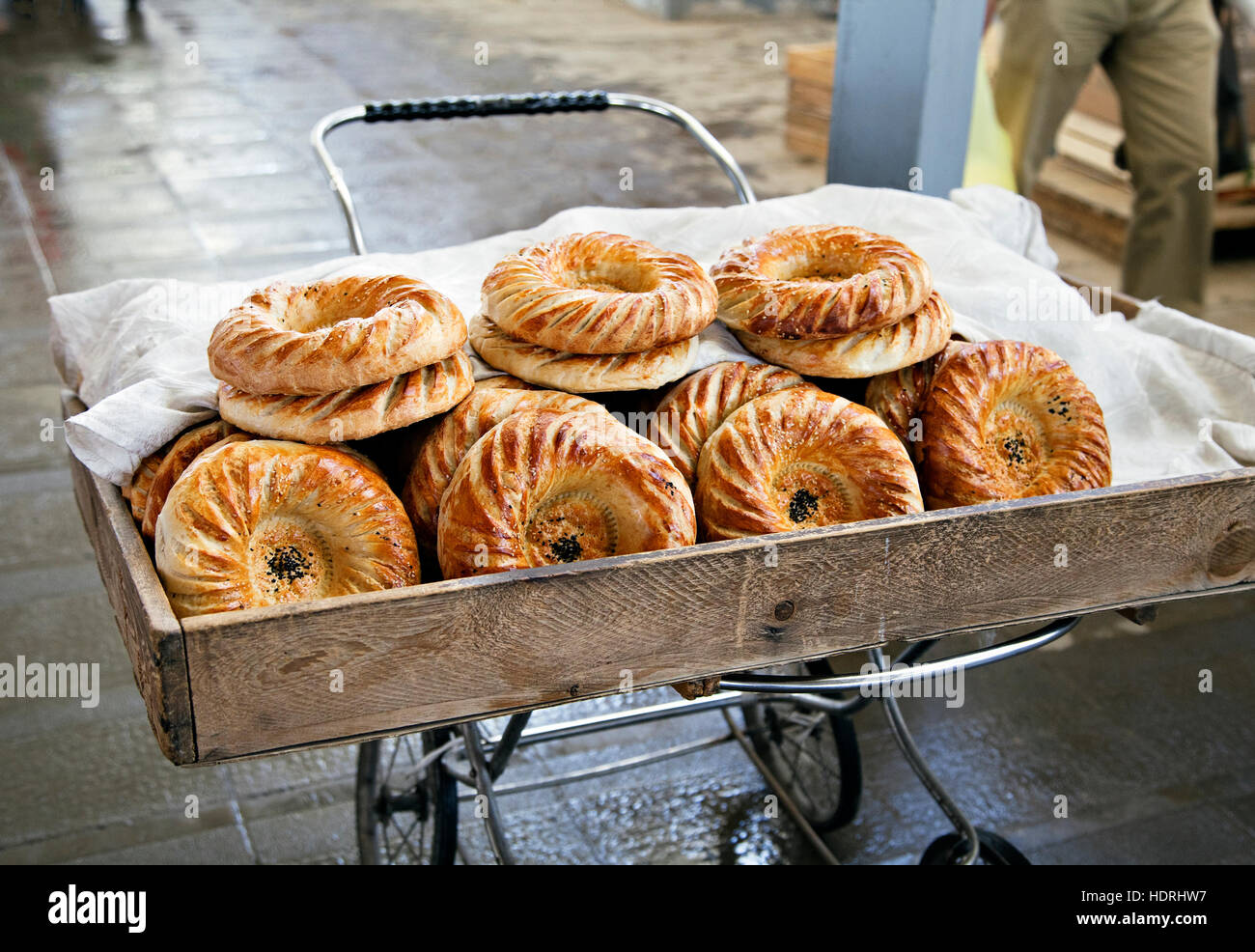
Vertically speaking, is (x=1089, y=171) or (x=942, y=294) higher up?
(x=942, y=294)

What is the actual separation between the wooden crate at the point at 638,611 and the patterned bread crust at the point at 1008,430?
13 cm

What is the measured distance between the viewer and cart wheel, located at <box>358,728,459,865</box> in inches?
84.6

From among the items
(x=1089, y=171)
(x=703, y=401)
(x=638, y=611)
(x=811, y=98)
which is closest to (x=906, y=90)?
(x=703, y=401)

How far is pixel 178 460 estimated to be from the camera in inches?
58.4

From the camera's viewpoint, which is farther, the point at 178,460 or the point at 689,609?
the point at 178,460

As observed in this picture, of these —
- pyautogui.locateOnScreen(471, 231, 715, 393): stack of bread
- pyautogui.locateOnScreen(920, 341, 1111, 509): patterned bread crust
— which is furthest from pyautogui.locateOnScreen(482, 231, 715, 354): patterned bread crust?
pyautogui.locateOnScreen(920, 341, 1111, 509): patterned bread crust

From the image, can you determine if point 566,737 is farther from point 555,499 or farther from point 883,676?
point 555,499

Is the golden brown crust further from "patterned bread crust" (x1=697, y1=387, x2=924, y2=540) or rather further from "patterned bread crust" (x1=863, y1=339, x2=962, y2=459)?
"patterned bread crust" (x1=863, y1=339, x2=962, y2=459)


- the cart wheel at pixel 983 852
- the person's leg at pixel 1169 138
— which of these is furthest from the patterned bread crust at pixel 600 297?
the person's leg at pixel 1169 138

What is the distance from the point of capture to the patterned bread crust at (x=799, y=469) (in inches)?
57.5

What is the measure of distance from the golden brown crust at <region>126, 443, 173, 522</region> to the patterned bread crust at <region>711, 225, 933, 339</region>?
775 millimetres

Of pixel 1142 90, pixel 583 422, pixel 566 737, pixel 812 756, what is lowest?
pixel 812 756

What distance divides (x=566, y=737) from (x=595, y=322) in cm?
118

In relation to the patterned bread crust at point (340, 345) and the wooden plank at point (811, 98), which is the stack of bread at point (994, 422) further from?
the wooden plank at point (811, 98)
